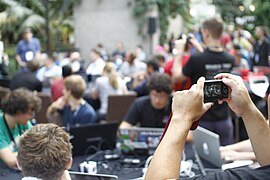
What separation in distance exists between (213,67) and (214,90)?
2.56 metres

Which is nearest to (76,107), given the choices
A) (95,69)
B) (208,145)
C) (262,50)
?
(208,145)

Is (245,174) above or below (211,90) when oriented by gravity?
below

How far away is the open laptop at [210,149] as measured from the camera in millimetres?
3182

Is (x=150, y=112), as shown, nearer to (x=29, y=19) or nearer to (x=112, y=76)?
(x=112, y=76)

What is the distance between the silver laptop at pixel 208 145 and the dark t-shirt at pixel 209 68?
739mm

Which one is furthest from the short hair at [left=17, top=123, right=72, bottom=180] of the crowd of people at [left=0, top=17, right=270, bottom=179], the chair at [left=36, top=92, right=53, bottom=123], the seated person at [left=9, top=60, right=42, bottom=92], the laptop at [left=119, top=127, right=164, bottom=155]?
the seated person at [left=9, top=60, right=42, bottom=92]

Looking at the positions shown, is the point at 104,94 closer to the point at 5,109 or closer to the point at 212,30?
the point at 212,30

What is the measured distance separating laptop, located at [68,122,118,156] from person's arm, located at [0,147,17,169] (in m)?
0.46

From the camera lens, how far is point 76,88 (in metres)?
4.68

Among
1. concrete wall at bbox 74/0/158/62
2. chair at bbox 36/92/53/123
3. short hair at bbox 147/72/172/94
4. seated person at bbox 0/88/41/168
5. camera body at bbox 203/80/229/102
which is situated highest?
concrete wall at bbox 74/0/158/62

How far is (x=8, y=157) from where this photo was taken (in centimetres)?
344

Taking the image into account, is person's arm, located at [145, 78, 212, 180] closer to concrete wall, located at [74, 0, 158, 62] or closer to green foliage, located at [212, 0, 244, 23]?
concrete wall, located at [74, 0, 158, 62]

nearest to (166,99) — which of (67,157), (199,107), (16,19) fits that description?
(67,157)

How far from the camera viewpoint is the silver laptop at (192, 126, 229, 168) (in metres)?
3.17
